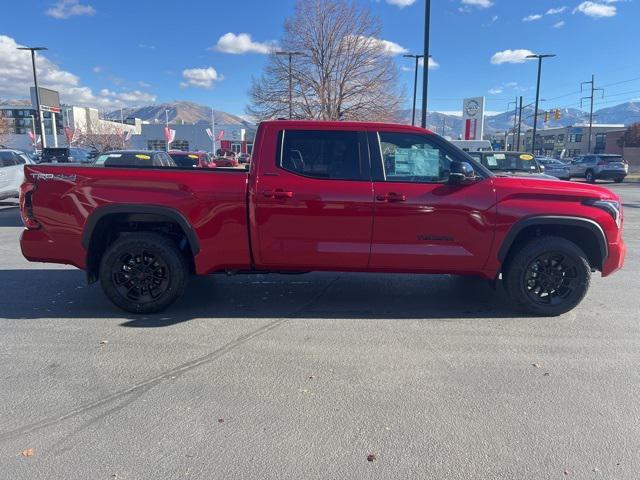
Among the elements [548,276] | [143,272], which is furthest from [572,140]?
[143,272]

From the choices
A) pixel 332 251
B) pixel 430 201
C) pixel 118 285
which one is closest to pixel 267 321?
pixel 332 251

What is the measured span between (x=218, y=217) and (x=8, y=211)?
39.8ft

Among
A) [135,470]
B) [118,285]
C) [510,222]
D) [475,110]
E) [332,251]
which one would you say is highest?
[475,110]

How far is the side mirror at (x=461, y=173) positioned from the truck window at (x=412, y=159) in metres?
0.14

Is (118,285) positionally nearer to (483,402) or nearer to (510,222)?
(483,402)

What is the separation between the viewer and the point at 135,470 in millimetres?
2527

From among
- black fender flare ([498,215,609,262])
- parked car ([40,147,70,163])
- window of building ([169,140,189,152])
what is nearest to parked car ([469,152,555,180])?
black fender flare ([498,215,609,262])

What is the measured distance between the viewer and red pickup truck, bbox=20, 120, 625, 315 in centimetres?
457

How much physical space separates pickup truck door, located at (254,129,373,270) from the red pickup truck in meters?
0.01

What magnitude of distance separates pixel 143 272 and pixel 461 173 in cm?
330

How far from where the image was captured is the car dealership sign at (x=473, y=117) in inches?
1740

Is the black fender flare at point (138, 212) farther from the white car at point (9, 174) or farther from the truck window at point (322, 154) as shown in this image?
the white car at point (9, 174)

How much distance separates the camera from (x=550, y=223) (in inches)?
183

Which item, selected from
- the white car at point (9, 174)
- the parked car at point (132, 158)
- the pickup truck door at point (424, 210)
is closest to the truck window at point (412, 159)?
the pickup truck door at point (424, 210)
